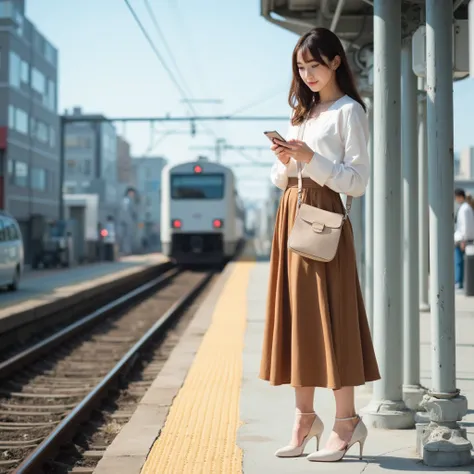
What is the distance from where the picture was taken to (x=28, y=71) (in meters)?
42.1

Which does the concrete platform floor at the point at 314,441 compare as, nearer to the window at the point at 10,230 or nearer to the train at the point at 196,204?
the window at the point at 10,230

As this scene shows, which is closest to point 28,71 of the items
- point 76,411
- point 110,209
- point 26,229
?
point 26,229

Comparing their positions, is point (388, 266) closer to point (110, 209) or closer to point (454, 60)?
point (454, 60)

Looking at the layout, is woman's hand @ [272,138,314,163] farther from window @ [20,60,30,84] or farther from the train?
window @ [20,60,30,84]

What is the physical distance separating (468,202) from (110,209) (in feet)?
177

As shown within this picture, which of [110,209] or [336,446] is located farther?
[110,209]

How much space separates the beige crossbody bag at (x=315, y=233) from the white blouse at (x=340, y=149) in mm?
123

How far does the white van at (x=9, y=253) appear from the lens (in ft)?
58.4

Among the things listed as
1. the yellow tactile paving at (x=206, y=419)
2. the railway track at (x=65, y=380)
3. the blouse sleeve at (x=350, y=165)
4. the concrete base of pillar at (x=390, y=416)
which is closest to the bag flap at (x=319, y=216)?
the blouse sleeve at (x=350, y=165)

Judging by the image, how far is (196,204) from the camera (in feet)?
91.4

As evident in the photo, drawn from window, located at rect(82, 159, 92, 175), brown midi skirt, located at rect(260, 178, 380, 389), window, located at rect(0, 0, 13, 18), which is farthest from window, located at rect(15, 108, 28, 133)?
brown midi skirt, located at rect(260, 178, 380, 389)

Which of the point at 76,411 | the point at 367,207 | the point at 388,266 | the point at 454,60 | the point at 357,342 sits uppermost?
the point at 454,60

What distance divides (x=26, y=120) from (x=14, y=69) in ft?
8.93

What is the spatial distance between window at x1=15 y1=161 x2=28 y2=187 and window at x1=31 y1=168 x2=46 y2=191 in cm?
108
